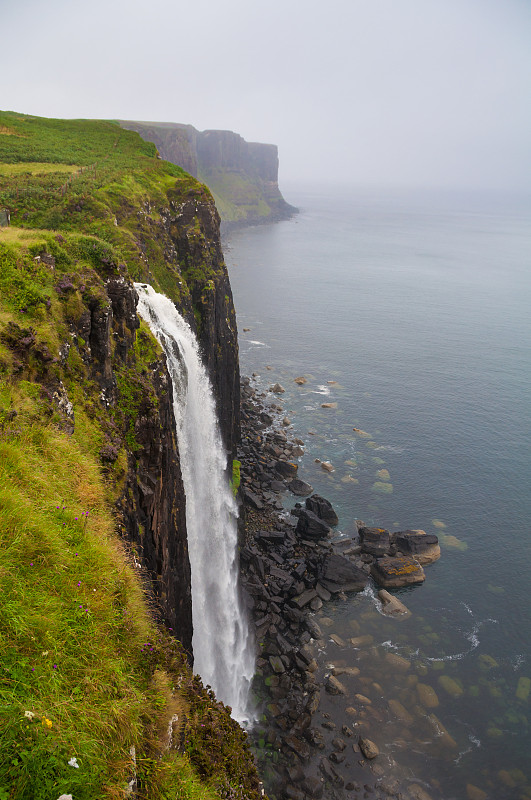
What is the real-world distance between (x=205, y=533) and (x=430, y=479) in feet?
112

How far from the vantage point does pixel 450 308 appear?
125812 millimetres

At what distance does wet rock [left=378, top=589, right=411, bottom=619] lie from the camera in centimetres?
4175

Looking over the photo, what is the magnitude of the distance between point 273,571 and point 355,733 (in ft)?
44.9

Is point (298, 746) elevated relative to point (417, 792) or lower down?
elevated

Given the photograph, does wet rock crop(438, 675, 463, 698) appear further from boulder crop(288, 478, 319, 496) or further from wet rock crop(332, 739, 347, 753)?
boulder crop(288, 478, 319, 496)

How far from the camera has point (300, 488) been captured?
5500 cm

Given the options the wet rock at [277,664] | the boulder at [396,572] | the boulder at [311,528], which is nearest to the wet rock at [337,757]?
the wet rock at [277,664]

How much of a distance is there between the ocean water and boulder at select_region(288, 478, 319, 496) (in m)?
2.66

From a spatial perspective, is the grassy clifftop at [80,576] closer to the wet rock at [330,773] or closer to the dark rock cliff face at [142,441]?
the dark rock cliff face at [142,441]

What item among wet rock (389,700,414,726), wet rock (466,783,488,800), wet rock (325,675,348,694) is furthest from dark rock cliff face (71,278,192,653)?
wet rock (466,783,488,800)

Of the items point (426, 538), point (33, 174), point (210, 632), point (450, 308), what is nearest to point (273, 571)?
point (210, 632)

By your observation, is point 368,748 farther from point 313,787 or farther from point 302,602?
point 302,602

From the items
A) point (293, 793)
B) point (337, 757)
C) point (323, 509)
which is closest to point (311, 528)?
point (323, 509)

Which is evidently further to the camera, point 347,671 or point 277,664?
point 347,671
